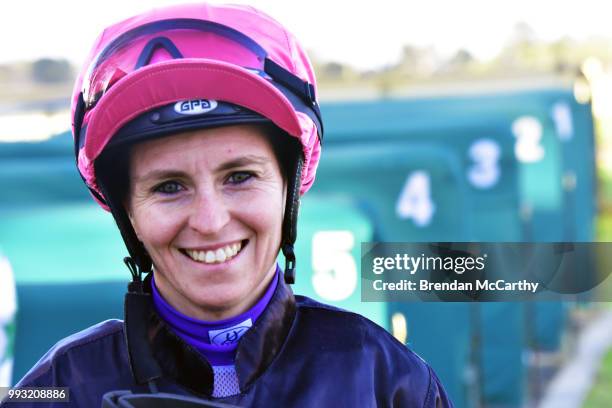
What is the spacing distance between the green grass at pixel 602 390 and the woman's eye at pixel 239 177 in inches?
116

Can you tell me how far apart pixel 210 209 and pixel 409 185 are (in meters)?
1.43

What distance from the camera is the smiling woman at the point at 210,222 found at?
1.50m

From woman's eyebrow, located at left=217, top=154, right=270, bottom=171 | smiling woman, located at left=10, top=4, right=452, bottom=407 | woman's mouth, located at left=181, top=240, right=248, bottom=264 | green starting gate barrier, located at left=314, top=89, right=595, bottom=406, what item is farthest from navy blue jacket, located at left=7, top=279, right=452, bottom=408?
green starting gate barrier, located at left=314, top=89, right=595, bottom=406

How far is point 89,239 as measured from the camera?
7.82ft

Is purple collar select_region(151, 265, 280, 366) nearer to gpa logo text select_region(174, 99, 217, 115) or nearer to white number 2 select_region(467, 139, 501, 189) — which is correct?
gpa logo text select_region(174, 99, 217, 115)

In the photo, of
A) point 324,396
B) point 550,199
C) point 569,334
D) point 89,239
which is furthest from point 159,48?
point 569,334

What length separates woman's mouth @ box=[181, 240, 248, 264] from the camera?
1557 mm

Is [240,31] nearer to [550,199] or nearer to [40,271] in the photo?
[40,271]

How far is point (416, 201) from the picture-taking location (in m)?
2.89

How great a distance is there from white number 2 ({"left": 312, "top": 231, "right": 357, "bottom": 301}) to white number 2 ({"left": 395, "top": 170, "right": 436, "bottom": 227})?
45cm

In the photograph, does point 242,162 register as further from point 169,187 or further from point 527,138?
point 527,138

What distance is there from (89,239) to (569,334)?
323 cm

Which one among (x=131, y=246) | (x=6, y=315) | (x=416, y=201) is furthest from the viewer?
(x=416, y=201)

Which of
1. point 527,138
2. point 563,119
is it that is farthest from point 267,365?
point 563,119
